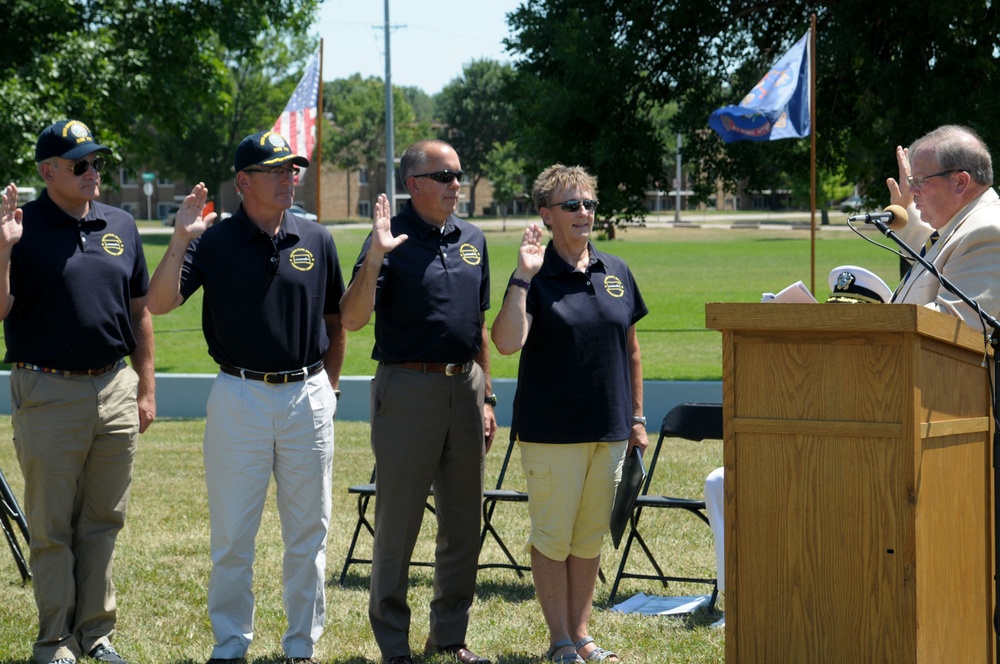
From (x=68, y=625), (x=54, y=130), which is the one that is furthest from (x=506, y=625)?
(x=54, y=130)

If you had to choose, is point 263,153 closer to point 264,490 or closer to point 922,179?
point 264,490

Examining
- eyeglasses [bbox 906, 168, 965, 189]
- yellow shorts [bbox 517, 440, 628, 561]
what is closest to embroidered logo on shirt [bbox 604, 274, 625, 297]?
yellow shorts [bbox 517, 440, 628, 561]

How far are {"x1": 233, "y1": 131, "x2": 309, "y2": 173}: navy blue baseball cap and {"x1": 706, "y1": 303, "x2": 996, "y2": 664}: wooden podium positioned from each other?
226cm

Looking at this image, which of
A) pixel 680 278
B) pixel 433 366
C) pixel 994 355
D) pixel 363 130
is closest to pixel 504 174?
pixel 363 130

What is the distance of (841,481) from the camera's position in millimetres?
3479

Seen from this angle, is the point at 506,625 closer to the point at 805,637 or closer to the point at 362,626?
the point at 362,626

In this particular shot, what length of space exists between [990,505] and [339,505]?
5.65 meters

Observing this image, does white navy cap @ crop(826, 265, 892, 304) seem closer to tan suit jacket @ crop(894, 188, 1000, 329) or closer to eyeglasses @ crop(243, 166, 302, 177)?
tan suit jacket @ crop(894, 188, 1000, 329)

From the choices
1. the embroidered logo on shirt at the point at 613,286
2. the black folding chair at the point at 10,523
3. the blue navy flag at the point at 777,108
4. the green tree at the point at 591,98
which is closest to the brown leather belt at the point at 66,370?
the black folding chair at the point at 10,523

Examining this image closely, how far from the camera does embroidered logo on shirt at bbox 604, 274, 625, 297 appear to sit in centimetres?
527

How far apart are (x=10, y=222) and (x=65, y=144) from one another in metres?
0.51

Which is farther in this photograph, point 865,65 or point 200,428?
point 865,65

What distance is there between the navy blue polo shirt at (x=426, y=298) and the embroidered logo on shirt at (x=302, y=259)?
20 cm

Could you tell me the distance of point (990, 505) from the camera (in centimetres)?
402
